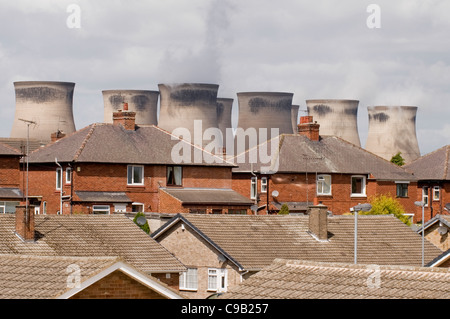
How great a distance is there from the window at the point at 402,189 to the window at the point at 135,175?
1794 centimetres

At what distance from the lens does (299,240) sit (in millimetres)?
33438

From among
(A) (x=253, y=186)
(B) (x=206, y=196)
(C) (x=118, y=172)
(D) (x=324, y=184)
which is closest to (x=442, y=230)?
(B) (x=206, y=196)

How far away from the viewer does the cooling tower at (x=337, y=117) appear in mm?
116062

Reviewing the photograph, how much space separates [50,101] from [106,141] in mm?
44494

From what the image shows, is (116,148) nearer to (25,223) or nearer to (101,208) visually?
(101,208)

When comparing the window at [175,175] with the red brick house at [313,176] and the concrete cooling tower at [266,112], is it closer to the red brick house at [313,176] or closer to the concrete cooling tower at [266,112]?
the red brick house at [313,176]

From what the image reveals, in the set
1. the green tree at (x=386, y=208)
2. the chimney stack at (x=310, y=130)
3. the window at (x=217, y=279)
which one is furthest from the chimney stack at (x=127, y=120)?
the window at (x=217, y=279)

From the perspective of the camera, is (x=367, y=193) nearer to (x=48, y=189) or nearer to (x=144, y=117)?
(x=48, y=189)

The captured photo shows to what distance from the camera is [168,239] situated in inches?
1356

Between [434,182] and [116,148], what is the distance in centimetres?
2436

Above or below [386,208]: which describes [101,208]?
above

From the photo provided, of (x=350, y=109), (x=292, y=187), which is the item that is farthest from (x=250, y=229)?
(x=350, y=109)

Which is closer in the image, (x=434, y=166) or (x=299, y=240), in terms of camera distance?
(x=299, y=240)
